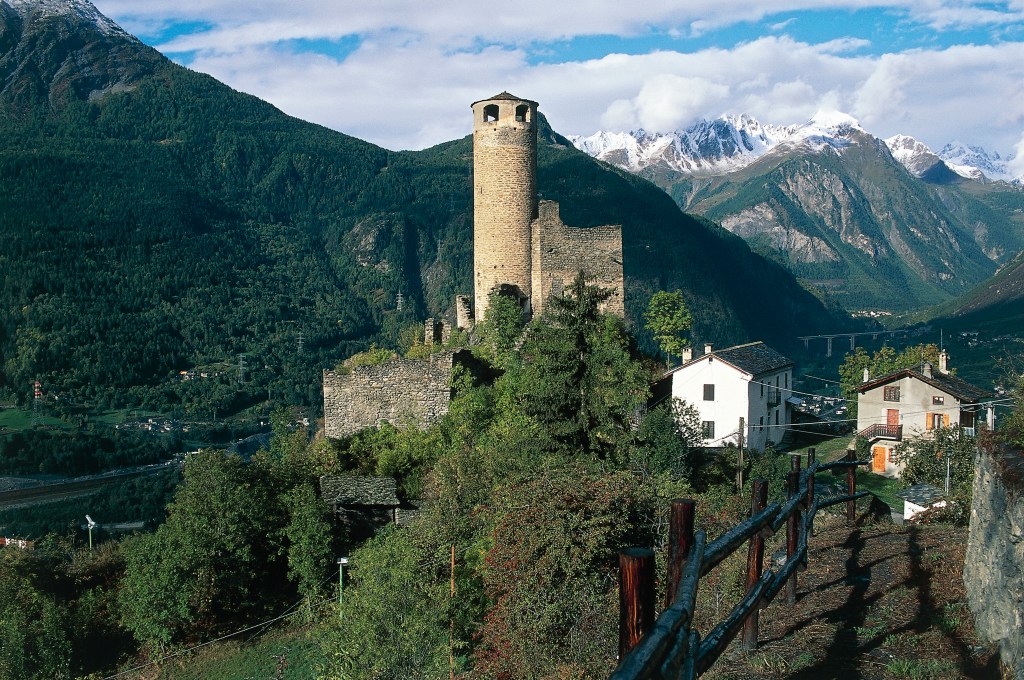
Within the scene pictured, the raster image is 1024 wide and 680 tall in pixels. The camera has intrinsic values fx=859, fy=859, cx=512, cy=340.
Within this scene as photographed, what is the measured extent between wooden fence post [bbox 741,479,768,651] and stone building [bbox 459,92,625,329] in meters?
19.1

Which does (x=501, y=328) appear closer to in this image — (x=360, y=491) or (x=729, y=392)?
(x=360, y=491)

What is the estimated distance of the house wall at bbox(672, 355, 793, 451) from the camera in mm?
38000

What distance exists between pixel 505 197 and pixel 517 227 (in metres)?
1.03

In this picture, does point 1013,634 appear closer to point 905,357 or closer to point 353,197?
point 905,357

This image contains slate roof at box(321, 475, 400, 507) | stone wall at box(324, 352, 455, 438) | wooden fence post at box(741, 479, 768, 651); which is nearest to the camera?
wooden fence post at box(741, 479, 768, 651)

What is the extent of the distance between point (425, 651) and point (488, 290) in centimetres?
1580

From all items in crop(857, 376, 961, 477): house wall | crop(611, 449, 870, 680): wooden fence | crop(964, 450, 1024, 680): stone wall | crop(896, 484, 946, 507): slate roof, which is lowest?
crop(857, 376, 961, 477): house wall

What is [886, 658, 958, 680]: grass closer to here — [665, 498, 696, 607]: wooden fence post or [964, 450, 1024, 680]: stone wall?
[964, 450, 1024, 680]: stone wall

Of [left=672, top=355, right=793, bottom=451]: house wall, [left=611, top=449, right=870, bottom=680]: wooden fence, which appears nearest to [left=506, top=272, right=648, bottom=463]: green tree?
[left=611, top=449, right=870, bottom=680]: wooden fence

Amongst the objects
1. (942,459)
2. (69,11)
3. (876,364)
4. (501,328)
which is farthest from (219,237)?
(942,459)

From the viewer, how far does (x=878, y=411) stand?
4197cm

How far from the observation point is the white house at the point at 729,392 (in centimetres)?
3800

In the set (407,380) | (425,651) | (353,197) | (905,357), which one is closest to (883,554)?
(425,651)

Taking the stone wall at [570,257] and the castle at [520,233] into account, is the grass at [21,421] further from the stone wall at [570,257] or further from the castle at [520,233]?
the stone wall at [570,257]
